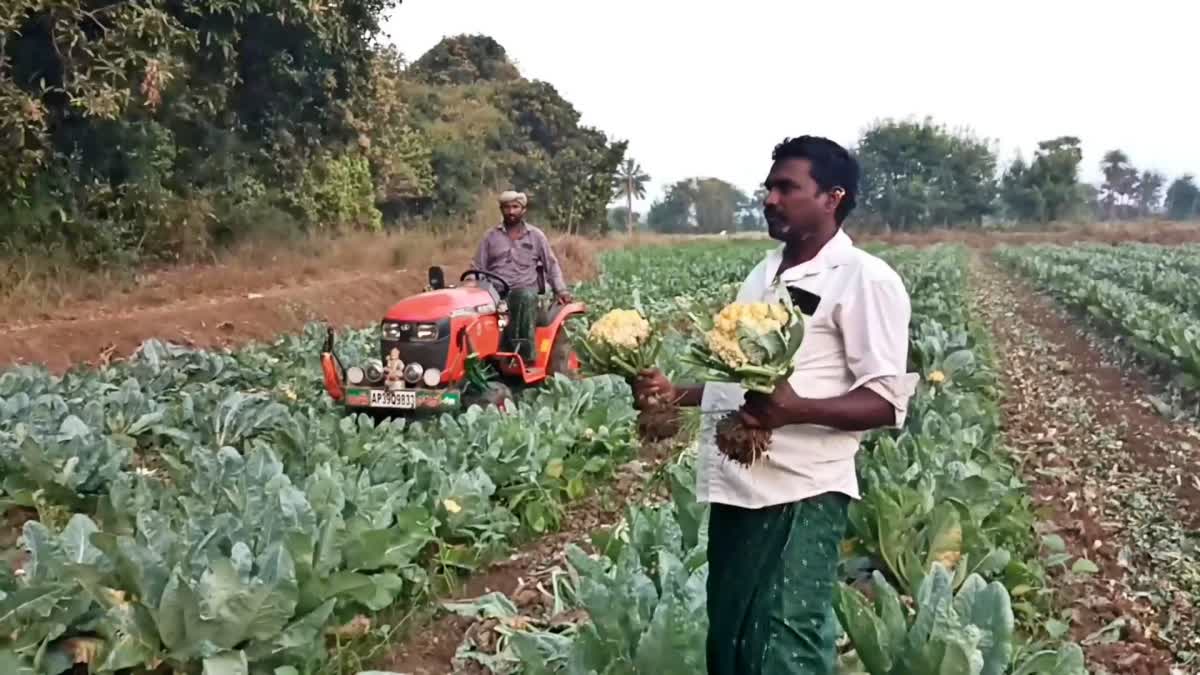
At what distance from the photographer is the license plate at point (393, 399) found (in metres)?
6.76

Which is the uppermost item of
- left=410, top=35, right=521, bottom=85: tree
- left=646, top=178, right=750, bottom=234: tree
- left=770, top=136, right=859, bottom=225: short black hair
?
left=410, top=35, right=521, bottom=85: tree

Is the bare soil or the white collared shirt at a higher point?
the white collared shirt

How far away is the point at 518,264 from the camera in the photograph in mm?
7699

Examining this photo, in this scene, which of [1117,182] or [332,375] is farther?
[1117,182]

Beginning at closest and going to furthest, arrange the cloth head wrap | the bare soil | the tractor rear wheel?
the cloth head wrap → the tractor rear wheel → the bare soil

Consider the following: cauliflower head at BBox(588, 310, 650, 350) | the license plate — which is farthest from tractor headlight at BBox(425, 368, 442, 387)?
cauliflower head at BBox(588, 310, 650, 350)

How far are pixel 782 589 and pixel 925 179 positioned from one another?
213 ft

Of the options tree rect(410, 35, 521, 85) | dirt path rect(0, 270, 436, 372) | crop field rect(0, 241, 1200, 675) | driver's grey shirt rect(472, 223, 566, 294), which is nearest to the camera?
crop field rect(0, 241, 1200, 675)

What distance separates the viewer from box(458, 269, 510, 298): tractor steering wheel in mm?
7508

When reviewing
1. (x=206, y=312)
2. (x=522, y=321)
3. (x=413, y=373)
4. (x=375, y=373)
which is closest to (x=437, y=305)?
(x=413, y=373)

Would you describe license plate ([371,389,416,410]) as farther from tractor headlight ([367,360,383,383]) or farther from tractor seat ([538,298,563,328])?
tractor seat ([538,298,563,328])

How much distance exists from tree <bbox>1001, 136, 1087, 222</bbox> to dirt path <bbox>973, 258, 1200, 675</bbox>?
53.9m

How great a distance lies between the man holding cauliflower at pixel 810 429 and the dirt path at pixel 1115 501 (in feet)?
6.57

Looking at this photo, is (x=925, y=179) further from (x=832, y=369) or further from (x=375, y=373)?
(x=832, y=369)
